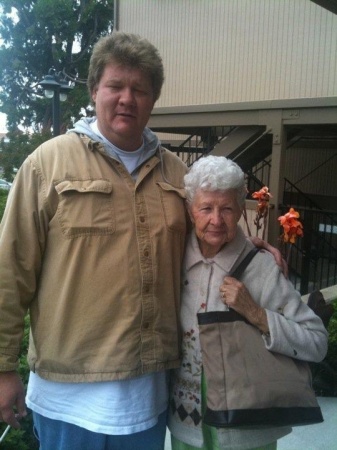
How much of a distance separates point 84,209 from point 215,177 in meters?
0.51

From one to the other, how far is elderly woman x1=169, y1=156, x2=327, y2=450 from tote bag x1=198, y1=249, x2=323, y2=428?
5cm

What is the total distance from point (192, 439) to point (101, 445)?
0.38 metres

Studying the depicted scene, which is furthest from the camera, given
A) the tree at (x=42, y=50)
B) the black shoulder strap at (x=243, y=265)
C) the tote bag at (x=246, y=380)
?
the tree at (x=42, y=50)

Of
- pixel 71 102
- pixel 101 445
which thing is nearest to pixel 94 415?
pixel 101 445

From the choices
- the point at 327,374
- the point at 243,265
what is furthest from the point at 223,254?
the point at 327,374

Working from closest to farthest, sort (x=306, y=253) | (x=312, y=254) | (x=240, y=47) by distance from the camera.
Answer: (x=306, y=253), (x=312, y=254), (x=240, y=47)

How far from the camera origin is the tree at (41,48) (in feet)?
87.2

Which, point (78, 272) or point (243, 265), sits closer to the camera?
point (78, 272)

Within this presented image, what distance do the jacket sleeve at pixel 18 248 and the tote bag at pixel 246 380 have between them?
661mm

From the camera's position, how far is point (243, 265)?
2.00 meters

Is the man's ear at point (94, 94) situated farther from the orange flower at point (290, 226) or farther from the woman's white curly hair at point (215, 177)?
the orange flower at point (290, 226)

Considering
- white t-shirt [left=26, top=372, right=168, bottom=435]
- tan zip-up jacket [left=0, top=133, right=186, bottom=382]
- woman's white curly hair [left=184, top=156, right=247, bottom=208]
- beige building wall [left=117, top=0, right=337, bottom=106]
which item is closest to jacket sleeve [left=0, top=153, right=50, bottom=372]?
tan zip-up jacket [left=0, top=133, right=186, bottom=382]

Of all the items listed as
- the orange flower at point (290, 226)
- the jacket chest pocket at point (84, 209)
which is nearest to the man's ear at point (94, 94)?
the jacket chest pocket at point (84, 209)

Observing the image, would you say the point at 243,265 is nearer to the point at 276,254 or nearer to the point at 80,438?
the point at 276,254
